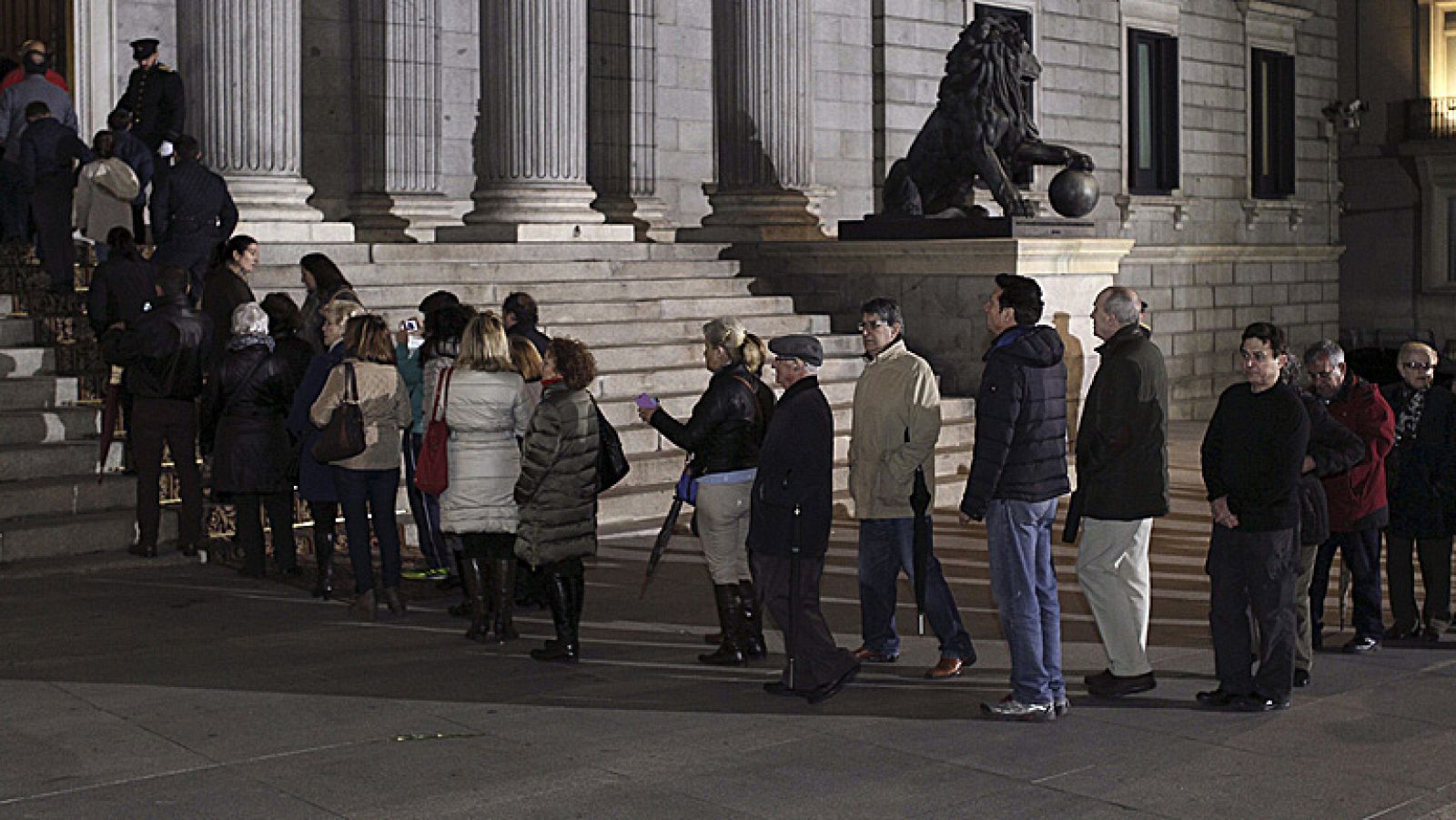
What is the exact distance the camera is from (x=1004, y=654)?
33.8 ft

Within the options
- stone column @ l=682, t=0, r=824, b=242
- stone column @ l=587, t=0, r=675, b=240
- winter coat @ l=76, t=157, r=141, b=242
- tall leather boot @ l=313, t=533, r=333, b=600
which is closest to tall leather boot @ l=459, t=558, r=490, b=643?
tall leather boot @ l=313, t=533, r=333, b=600

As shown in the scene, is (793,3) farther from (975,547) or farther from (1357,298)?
(1357,298)

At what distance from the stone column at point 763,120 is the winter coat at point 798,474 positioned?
1388 centimetres

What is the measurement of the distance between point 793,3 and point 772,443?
48.6 feet

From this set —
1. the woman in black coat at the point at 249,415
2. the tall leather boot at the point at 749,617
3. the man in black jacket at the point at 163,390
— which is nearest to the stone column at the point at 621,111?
the man in black jacket at the point at 163,390

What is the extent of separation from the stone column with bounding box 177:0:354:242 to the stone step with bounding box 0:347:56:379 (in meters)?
3.38

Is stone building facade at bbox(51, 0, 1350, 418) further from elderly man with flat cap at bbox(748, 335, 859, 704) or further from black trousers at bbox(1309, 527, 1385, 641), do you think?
elderly man with flat cap at bbox(748, 335, 859, 704)

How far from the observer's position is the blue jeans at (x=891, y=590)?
9609 millimetres

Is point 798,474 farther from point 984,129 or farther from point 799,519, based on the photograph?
point 984,129

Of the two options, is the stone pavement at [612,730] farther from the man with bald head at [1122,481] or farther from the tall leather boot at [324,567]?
the man with bald head at [1122,481]

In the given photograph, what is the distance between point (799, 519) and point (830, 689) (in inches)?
32.8

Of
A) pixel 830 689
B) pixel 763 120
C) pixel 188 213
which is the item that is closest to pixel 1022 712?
pixel 830 689

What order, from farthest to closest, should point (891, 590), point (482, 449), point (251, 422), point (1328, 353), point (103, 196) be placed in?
point (103, 196) < point (251, 422) < point (482, 449) < point (1328, 353) < point (891, 590)

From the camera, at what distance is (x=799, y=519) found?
8.91m
